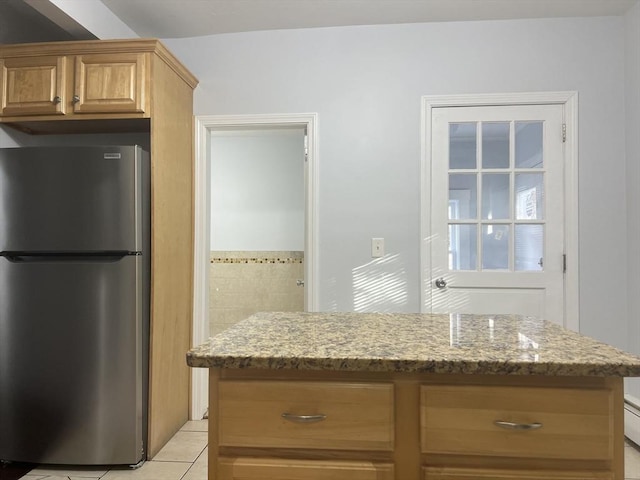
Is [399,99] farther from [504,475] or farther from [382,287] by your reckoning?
[504,475]

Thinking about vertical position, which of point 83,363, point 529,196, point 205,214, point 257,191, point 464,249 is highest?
point 257,191

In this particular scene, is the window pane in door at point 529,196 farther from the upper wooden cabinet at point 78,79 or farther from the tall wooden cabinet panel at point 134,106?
the upper wooden cabinet at point 78,79

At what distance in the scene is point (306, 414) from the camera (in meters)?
0.90

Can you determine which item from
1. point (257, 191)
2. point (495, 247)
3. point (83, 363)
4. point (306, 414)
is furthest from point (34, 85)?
point (495, 247)

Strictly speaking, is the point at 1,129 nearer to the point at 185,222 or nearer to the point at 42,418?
the point at 185,222

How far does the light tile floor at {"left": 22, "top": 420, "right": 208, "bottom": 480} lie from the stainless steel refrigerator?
57mm

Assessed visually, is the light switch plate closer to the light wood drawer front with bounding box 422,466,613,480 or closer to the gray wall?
the gray wall

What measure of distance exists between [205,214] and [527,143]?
2154mm

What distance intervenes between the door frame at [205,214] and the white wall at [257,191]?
1474 mm

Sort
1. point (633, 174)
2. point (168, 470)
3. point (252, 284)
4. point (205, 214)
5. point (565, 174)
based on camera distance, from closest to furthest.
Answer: point (168, 470) < point (633, 174) < point (565, 174) < point (205, 214) < point (252, 284)

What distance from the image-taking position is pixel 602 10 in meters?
2.42

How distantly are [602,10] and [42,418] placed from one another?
12.9 feet

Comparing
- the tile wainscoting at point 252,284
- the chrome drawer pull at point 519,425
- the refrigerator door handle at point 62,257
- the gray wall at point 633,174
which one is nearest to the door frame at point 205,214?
the refrigerator door handle at point 62,257

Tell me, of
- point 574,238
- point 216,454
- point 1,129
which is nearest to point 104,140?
point 1,129
